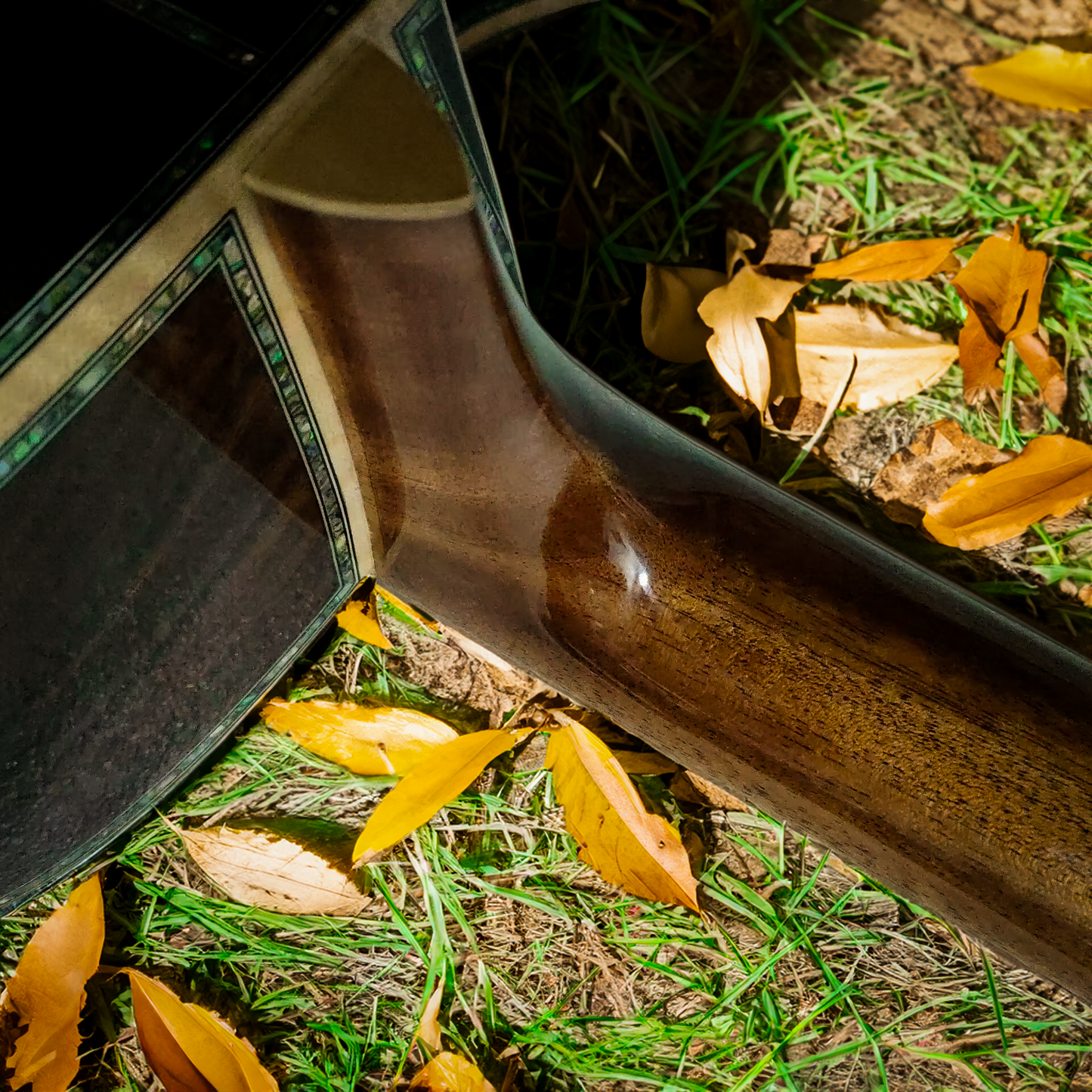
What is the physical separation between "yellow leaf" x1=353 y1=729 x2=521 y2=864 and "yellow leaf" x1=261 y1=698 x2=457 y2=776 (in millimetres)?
24

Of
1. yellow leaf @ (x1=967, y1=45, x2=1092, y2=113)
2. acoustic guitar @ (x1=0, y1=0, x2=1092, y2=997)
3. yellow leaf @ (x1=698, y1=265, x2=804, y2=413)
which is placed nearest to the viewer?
acoustic guitar @ (x1=0, y1=0, x2=1092, y2=997)

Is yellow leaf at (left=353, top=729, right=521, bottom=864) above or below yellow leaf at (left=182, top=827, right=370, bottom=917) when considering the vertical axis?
above

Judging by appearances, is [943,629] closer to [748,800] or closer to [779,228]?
[748,800]

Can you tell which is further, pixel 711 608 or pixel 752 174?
pixel 752 174

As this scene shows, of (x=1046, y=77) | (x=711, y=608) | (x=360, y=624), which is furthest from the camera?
(x=1046, y=77)

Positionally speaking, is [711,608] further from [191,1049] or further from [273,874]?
[191,1049]

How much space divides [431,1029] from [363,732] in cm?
30

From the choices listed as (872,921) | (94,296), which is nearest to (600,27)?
(94,296)

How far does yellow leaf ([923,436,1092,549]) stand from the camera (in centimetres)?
100

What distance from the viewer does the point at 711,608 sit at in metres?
0.74

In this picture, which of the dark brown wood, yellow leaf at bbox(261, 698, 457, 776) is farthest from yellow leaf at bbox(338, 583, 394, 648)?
the dark brown wood

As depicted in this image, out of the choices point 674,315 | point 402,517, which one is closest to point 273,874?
point 402,517

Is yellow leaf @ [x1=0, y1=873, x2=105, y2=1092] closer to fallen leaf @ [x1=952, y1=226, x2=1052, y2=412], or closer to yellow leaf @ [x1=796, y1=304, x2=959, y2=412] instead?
yellow leaf @ [x1=796, y1=304, x2=959, y2=412]

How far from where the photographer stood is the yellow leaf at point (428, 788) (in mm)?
941
